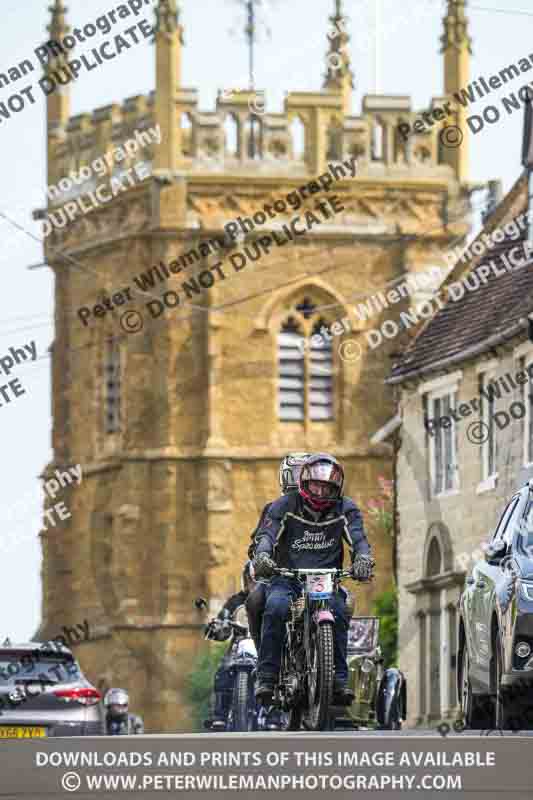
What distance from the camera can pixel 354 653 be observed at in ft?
76.5

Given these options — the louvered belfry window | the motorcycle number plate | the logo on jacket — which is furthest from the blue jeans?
the louvered belfry window

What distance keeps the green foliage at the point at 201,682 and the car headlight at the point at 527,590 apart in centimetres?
5438

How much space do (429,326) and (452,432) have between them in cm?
370

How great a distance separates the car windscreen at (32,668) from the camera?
73.2ft

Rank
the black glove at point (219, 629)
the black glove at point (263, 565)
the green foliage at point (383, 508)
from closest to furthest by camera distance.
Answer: the black glove at point (263, 565) < the black glove at point (219, 629) < the green foliage at point (383, 508)

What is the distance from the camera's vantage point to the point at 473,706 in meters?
18.5

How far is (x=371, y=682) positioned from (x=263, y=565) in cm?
653

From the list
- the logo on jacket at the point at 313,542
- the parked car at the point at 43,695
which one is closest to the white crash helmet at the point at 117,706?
the parked car at the point at 43,695

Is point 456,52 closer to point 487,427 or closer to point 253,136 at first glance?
point 253,136

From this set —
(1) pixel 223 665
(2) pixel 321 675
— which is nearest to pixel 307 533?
(2) pixel 321 675

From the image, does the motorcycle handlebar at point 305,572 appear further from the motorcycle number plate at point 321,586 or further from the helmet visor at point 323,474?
the helmet visor at point 323,474

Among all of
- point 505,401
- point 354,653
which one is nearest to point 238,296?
point 505,401

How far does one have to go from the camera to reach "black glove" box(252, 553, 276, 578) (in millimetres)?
16969
